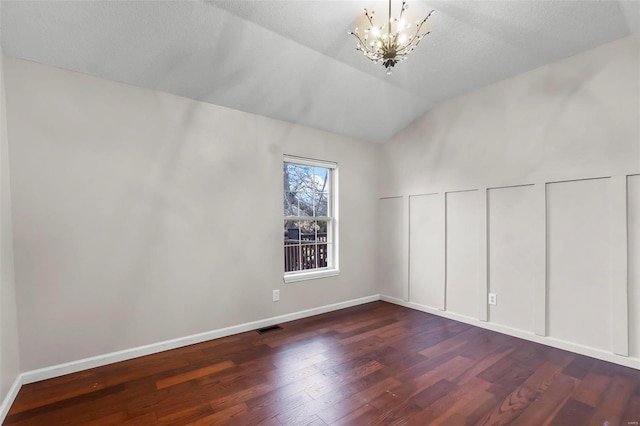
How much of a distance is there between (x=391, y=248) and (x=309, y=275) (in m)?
1.33

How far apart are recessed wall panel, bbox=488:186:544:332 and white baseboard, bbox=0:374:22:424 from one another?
155 inches

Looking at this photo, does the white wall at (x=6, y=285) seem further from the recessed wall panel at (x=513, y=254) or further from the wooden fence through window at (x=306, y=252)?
the recessed wall panel at (x=513, y=254)

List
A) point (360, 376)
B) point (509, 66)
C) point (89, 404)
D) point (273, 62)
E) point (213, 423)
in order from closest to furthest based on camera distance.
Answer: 1. point (213, 423)
2. point (89, 404)
3. point (360, 376)
4. point (273, 62)
5. point (509, 66)

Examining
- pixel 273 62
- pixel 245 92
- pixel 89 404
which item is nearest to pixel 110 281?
pixel 89 404

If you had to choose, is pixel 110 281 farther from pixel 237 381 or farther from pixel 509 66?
pixel 509 66

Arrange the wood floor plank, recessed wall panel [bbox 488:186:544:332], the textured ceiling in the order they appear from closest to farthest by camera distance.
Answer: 1. the textured ceiling
2. the wood floor plank
3. recessed wall panel [bbox 488:186:544:332]

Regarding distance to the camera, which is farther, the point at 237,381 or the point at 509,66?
the point at 509,66

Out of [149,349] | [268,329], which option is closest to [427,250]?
[268,329]

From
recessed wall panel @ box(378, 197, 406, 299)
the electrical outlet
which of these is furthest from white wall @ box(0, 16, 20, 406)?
the electrical outlet

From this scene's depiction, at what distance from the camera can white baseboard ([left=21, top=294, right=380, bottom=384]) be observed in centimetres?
215

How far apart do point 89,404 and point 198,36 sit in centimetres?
263

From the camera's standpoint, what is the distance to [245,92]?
9.39 feet

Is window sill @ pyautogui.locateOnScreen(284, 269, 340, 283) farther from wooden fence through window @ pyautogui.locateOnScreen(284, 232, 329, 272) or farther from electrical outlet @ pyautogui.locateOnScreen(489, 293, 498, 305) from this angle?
electrical outlet @ pyautogui.locateOnScreen(489, 293, 498, 305)

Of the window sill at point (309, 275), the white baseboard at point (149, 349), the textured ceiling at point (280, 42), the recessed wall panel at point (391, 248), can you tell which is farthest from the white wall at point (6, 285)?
the recessed wall panel at point (391, 248)
